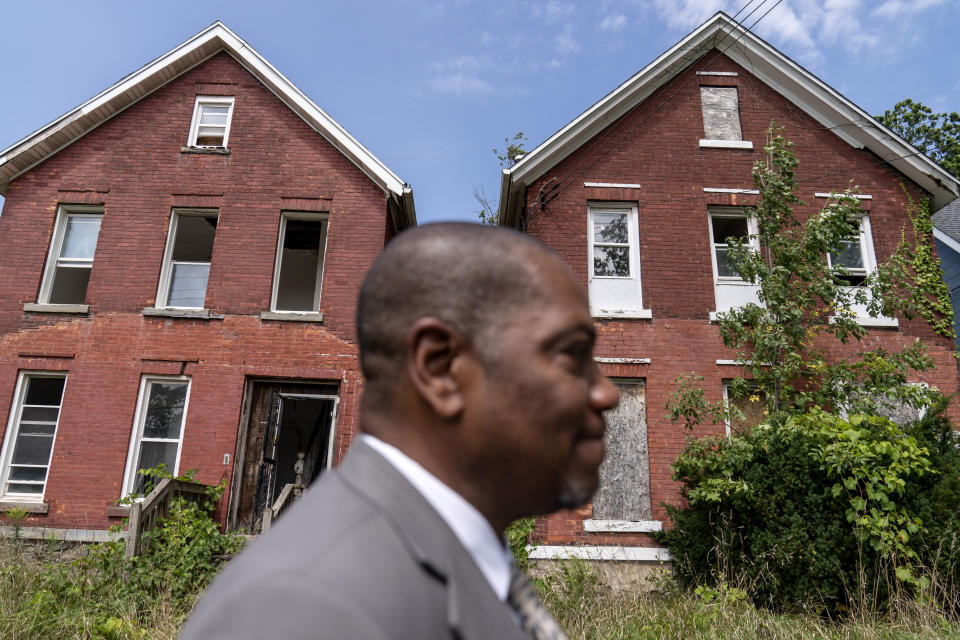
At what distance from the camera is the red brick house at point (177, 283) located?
1163cm

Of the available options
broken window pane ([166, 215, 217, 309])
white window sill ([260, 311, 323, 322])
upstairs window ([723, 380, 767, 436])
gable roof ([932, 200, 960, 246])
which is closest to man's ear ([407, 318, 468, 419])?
upstairs window ([723, 380, 767, 436])

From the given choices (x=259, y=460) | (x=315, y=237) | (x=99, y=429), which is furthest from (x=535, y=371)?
(x=315, y=237)

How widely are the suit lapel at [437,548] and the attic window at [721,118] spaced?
13.3 m

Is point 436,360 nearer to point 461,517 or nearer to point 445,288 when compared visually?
point 445,288

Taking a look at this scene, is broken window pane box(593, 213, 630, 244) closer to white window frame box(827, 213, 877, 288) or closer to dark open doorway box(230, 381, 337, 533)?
white window frame box(827, 213, 877, 288)

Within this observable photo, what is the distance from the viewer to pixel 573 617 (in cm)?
659

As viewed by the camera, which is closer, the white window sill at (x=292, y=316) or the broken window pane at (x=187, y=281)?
the white window sill at (x=292, y=316)

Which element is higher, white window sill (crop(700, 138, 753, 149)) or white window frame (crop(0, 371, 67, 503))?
white window sill (crop(700, 138, 753, 149))

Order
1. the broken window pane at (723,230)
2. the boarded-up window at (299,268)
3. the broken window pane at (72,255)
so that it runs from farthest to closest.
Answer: the boarded-up window at (299,268) < the broken window pane at (72,255) < the broken window pane at (723,230)

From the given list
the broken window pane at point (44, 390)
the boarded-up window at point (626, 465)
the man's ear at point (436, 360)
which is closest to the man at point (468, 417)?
the man's ear at point (436, 360)

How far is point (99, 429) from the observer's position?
11586mm

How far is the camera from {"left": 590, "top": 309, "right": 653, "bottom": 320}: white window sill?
11914 millimetres

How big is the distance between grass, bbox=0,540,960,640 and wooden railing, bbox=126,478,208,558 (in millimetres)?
510

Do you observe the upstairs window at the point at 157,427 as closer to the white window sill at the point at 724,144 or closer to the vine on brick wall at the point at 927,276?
the white window sill at the point at 724,144
